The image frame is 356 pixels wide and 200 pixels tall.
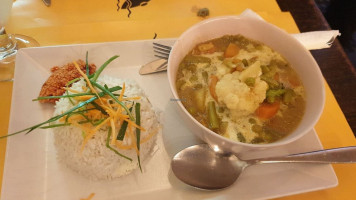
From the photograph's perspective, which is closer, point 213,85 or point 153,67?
point 213,85

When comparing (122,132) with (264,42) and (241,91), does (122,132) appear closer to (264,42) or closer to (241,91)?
(241,91)

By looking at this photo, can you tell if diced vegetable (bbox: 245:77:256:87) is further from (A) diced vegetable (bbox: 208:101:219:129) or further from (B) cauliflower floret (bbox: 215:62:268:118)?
(A) diced vegetable (bbox: 208:101:219:129)

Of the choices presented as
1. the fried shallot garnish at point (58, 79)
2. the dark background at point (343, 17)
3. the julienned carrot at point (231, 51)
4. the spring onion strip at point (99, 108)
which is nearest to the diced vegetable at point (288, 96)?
the julienned carrot at point (231, 51)

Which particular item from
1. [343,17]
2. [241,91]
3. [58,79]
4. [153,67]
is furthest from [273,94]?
[343,17]

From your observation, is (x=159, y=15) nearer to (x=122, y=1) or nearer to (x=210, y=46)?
(x=122, y=1)

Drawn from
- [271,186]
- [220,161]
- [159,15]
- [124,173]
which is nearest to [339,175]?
[271,186]

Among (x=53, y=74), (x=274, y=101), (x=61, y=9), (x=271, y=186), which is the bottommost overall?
(x=271, y=186)
